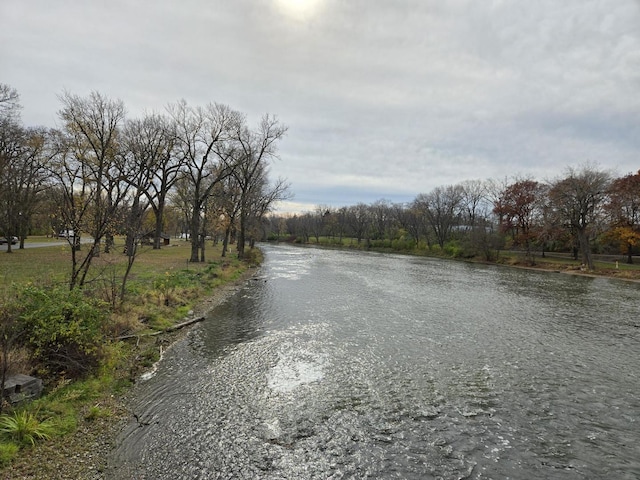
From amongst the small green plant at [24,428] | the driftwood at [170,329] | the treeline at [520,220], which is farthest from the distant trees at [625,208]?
the small green plant at [24,428]

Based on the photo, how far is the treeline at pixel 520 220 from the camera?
3862cm

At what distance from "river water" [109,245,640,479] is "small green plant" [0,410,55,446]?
1.24 meters

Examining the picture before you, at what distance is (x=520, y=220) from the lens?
183 ft

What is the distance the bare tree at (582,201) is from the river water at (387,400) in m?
26.9

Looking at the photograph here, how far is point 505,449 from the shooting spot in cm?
629

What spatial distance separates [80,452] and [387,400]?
5.92m

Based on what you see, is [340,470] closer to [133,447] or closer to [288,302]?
[133,447]

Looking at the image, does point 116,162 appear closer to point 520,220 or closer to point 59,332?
point 59,332

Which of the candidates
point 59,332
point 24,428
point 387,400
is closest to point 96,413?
point 24,428

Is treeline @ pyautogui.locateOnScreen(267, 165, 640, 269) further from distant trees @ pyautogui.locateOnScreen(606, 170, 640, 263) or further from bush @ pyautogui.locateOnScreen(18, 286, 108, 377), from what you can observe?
bush @ pyautogui.locateOnScreen(18, 286, 108, 377)

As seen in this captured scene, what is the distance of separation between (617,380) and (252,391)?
989 centimetres

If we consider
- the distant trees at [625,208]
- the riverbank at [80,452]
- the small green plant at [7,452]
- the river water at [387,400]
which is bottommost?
the river water at [387,400]

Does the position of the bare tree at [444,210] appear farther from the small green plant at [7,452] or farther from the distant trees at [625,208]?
the small green plant at [7,452]

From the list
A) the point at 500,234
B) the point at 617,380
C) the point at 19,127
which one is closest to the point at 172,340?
the point at 617,380
